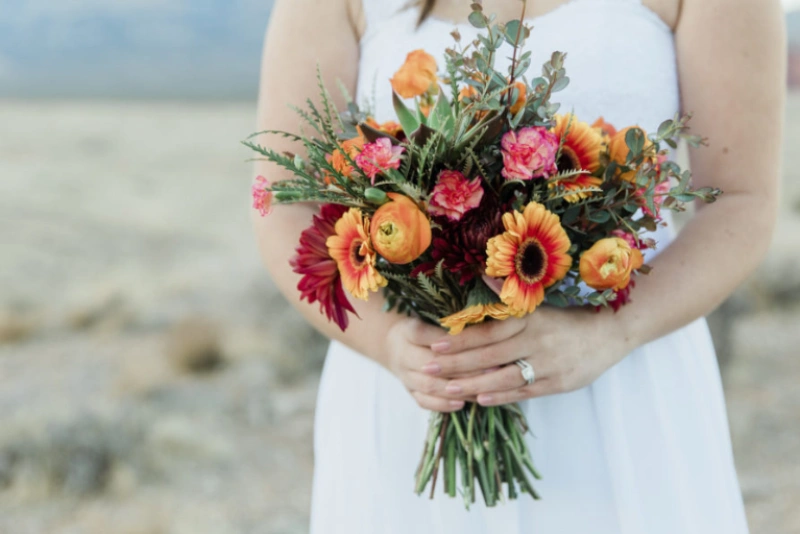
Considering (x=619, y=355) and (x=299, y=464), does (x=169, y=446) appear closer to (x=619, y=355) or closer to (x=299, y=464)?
(x=299, y=464)

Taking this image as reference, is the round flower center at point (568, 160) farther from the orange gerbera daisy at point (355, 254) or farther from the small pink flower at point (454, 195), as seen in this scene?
the orange gerbera daisy at point (355, 254)

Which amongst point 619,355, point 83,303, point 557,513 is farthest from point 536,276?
point 83,303

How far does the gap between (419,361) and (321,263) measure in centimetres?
30

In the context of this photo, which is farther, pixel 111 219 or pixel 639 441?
pixel 111 219

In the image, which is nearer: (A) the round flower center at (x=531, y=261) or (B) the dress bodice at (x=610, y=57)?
(A) the round flower center at (x=531, y=261)

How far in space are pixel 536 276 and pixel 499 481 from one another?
48 cm

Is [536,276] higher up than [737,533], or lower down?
higher up

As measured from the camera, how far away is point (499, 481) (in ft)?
4.44

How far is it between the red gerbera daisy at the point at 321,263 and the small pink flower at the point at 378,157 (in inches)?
5.0

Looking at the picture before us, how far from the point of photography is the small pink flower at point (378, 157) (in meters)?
1.01

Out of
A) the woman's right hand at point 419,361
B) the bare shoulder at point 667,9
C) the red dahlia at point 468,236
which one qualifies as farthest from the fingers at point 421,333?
the bare shoulder at point 667,9

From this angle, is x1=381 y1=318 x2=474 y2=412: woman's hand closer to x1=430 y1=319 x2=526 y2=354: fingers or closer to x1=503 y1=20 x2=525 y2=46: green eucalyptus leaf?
x1=430 y1=319 x2=526 y2=354: fingers

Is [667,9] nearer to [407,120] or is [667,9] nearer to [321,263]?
[407,120]

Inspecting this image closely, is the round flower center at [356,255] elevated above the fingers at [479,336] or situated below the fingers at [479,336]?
above
